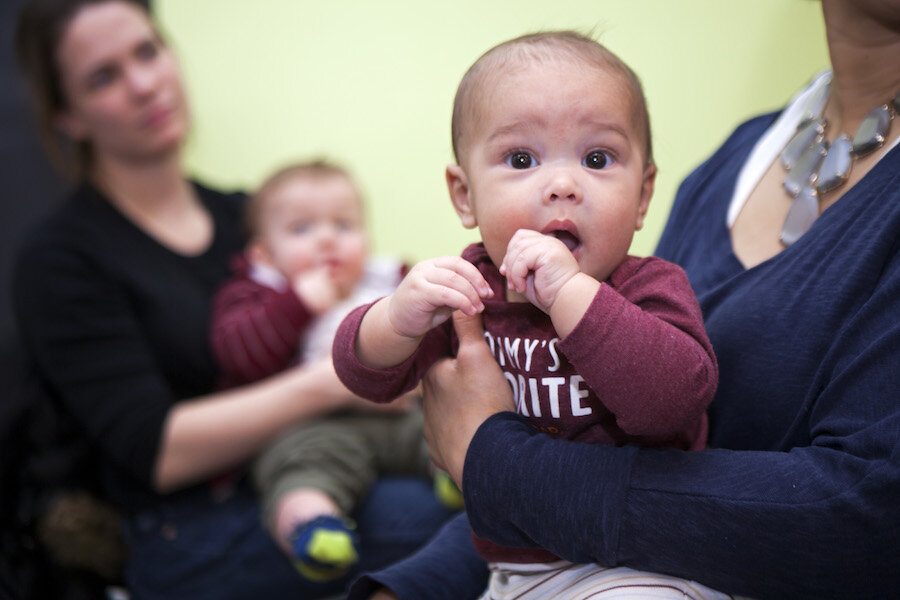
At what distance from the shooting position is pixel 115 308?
163 cm

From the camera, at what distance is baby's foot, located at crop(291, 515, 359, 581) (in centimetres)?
138

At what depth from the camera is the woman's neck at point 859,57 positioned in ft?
2.72

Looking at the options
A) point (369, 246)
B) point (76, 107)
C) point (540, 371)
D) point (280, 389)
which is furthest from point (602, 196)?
point (76, 107)

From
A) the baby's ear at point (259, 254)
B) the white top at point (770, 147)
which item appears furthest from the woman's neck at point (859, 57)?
the baby's ear at point (259, 254)

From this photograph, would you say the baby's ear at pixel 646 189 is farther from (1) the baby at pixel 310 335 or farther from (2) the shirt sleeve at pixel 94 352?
(2) the shirt sleeve at pixel 94 352

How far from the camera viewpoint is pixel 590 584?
0.77 m

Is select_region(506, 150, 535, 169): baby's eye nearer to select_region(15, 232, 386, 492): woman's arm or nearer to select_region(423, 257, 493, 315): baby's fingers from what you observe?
select_region(423, 257, 493, 315): baby's fingers

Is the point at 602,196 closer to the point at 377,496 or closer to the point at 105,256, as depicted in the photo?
the point at 377,496

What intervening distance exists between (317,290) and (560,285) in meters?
1.09

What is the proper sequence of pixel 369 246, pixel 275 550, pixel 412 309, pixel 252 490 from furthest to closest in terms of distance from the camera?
1. pixel 369 246
2. pixel 252 490
3. pixel 275 550
4. pixel 412 309

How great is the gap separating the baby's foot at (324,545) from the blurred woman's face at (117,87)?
3.01 ft

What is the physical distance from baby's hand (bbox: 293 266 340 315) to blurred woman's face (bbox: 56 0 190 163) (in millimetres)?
441

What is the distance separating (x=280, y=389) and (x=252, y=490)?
256 millimetres

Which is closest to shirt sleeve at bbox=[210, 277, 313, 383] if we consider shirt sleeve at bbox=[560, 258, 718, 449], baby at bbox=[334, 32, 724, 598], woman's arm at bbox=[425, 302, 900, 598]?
baby at bbox=[334, 32, 724, 598]
